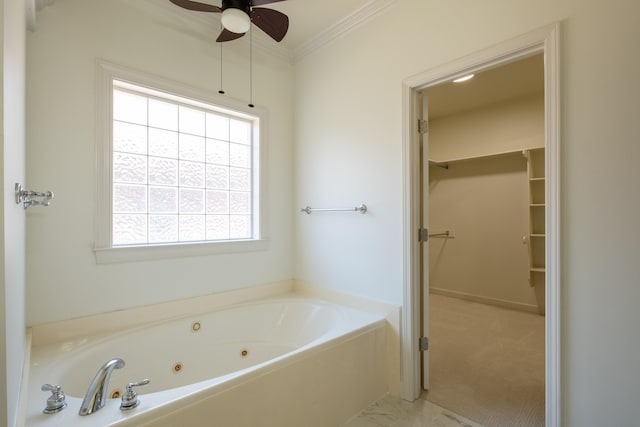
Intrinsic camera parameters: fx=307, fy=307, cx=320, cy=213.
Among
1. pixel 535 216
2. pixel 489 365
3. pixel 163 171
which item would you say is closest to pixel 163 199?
pixel 163 171

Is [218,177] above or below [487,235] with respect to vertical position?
above

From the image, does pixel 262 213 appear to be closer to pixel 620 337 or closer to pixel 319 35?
pixel 319 35

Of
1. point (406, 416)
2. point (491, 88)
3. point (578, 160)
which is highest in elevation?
point (491, 88)

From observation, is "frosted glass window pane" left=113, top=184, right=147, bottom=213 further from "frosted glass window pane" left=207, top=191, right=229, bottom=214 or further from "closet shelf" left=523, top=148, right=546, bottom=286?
"closet shelf" left=523, top=148, right=546, bottom=286

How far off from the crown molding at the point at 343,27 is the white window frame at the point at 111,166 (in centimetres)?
65

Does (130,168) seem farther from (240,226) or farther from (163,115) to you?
(240,226)

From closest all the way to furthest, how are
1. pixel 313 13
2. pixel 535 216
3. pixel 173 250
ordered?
pixel 173 250 → pixel 313 13 → pixel 535 216

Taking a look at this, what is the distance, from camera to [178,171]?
7.47 ft

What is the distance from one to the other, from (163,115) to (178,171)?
1.33 ft

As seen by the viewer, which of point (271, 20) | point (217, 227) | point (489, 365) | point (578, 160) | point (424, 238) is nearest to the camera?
point (578, 160)

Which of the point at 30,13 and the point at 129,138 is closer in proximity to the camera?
the point at 30,13

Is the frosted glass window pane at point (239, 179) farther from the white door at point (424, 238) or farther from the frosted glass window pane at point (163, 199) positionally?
the white door at point (424, 238)

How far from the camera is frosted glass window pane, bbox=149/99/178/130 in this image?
84.6 inches

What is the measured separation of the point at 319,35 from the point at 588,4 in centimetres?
175
